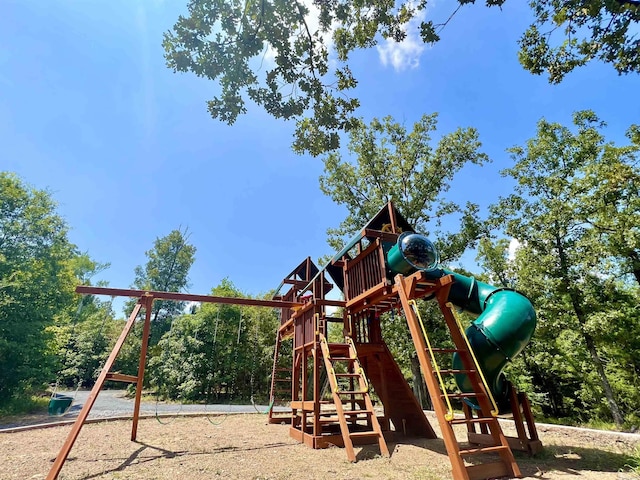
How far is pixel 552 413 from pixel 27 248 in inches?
894

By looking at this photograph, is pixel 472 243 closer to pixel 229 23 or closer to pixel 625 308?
pixel 625 308

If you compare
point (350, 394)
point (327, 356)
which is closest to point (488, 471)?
point (350, 394)

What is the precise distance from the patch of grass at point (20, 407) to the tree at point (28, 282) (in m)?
0.26

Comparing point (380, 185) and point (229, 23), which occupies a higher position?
point (380, 185)

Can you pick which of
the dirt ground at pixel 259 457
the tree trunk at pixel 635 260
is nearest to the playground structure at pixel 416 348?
the dirt ground at pixel 259 457

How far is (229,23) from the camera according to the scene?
4539 millimetres

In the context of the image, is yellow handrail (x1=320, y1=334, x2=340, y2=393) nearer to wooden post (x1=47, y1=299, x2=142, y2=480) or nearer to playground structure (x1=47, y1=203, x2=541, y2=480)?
playground structure (x1=47, y1=203, x2=541, y2=480)

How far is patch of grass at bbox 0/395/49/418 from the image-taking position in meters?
10.3

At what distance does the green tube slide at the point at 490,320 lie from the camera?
472 centimetres

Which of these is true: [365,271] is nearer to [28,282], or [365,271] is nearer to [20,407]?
[28,282]

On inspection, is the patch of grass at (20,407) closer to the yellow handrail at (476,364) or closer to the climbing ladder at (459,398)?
the climbing ladder at (459,398)

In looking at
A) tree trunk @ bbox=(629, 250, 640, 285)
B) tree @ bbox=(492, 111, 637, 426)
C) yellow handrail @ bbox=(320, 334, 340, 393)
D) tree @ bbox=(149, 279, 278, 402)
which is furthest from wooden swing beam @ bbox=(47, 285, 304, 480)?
tree trunk @ bbox=(629, 250, 640, 285)

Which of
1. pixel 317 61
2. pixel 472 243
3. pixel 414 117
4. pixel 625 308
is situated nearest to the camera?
pixel 317 61

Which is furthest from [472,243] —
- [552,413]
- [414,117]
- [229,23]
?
[229,23]
